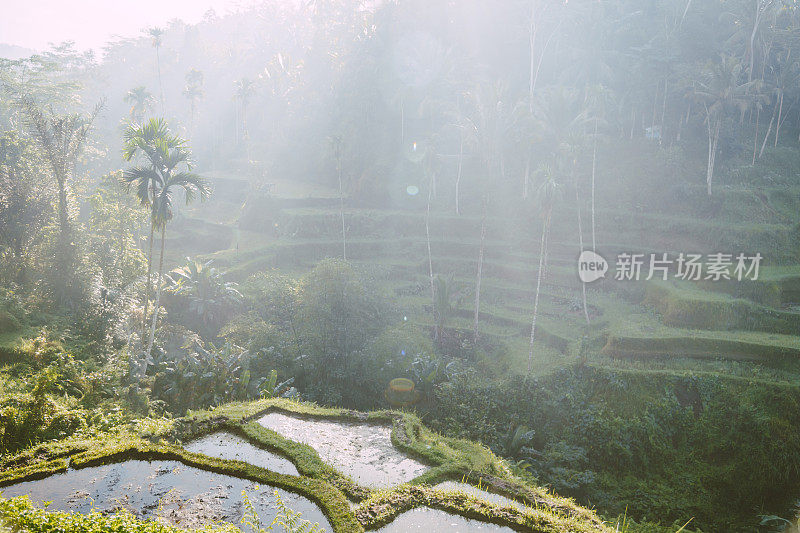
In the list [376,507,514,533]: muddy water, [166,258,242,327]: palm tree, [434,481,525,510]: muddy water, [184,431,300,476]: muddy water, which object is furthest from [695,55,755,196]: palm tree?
[184,431,300,476]: muddy water

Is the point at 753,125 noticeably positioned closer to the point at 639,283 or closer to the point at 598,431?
the point at 639,283

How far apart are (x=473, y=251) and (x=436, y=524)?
2759cm

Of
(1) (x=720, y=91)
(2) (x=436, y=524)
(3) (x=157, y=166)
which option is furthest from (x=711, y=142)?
(2) (x=436, y=524)

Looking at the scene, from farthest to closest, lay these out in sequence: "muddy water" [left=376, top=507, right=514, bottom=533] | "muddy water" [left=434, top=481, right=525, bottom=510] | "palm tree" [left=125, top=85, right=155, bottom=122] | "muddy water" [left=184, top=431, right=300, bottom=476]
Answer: "palm tree" [left=125, top=85, right=155, bottom=122]
"muddy water" [left=184, top=431, right=300, bottom=476]
"muddy water" [left=434, top=481, right=525, bottom=510]
"muddy water" [left=376, top=507, right=514, bottom=533]

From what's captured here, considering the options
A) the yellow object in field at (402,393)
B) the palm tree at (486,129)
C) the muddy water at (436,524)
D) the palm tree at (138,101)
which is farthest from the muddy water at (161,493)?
the palm tree at (138,101)

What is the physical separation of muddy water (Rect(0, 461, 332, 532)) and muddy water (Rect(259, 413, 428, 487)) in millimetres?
1929

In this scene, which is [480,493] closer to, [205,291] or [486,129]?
[205,291]

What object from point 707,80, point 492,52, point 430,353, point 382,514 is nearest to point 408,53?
point 492,52

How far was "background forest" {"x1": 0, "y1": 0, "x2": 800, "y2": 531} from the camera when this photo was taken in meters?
17.0

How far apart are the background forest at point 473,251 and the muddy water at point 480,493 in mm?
6393

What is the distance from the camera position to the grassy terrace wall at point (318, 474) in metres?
8.69

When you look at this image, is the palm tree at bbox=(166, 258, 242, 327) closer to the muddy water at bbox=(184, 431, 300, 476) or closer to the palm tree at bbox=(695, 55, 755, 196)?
the muddy water at bbox=(184, 431, 300, 476)

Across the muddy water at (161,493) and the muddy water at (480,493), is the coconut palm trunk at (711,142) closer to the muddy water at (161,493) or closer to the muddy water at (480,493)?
the muddy water at (480,493)

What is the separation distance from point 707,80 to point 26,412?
44504mm
